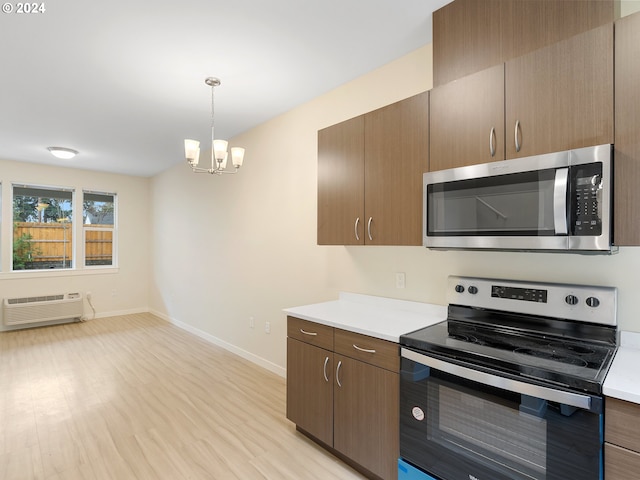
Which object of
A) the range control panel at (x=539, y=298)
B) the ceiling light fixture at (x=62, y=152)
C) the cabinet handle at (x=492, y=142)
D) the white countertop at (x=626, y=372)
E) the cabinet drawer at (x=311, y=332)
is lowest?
the cabinet drawer at (x=311, y=332)

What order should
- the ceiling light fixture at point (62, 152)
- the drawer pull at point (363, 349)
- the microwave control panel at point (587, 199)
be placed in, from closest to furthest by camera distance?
the microwave control panel at point (587, 199)
the drawer pull at point (363, 349)
the ceiling light fixture at point (62, 152)

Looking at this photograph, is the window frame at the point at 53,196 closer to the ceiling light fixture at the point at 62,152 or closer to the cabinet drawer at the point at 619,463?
the ceiling light fixture at the point at 62,152

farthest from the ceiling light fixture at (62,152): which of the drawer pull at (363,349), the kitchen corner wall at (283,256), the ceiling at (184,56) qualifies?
the drawer pull at (363,349)

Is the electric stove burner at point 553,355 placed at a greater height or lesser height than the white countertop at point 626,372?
greater

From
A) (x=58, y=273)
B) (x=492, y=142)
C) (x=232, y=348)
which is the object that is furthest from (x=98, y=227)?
(x=492, y=142)

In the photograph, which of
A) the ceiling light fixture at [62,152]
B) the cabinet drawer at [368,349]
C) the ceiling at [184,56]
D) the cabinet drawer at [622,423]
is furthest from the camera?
the ceiling light fixture at [62,152]

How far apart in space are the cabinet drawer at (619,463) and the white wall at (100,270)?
7.09m

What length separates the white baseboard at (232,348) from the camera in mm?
3555

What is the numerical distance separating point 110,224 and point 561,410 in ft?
23.6

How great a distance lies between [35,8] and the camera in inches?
75.8

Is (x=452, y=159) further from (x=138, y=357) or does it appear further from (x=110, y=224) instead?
(x=110, y=224)

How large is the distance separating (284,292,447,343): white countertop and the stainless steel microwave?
528 mm

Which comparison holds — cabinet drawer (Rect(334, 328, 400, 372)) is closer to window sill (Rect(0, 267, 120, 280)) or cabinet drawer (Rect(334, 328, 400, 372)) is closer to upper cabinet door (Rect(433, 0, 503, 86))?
upper cabinet door (Rect(433, 0, 503, 86))

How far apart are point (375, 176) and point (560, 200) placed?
104 centimetres
